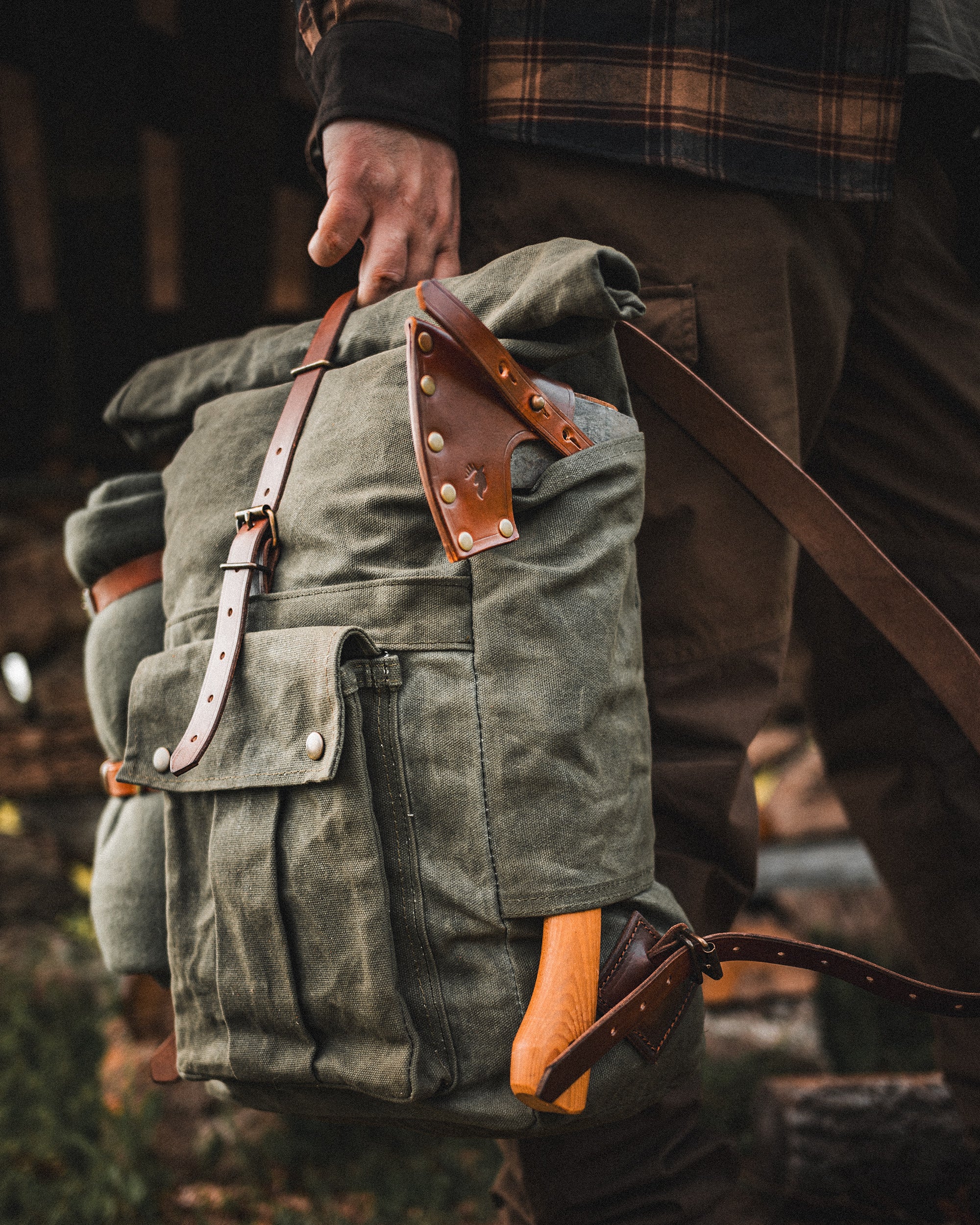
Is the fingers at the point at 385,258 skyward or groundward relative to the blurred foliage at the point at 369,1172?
skyward

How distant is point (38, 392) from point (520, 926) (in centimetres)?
252

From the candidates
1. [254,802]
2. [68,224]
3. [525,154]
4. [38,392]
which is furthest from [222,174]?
[254,802]

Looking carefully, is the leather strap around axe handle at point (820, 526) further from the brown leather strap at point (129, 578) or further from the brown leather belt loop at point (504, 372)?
the brown leather strap at point (129, 578)

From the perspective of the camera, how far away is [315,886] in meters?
0.78

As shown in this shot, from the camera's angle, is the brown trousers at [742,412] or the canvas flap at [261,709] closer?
the canvas flap at [261,709]

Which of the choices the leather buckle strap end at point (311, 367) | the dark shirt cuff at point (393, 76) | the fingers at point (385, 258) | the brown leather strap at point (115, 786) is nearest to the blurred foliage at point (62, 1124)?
the brown leather strap at point (115, 786)

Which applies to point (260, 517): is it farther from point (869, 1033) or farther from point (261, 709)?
point (869, 1033)

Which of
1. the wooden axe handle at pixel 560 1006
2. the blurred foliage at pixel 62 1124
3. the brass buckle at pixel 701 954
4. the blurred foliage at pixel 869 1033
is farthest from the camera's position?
the blurred foliage at pixel 869 1033

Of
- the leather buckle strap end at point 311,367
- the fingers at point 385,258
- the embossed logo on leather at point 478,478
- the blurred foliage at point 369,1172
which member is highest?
the fingers at point 385,258

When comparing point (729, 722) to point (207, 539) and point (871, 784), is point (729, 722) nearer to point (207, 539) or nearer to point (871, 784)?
point (871, 784)

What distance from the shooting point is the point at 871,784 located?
1.23 m

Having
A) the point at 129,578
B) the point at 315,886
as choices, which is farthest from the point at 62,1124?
the point at 315,886

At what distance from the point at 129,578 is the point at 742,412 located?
0.75 m

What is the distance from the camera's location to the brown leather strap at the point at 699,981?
2.35 feet
